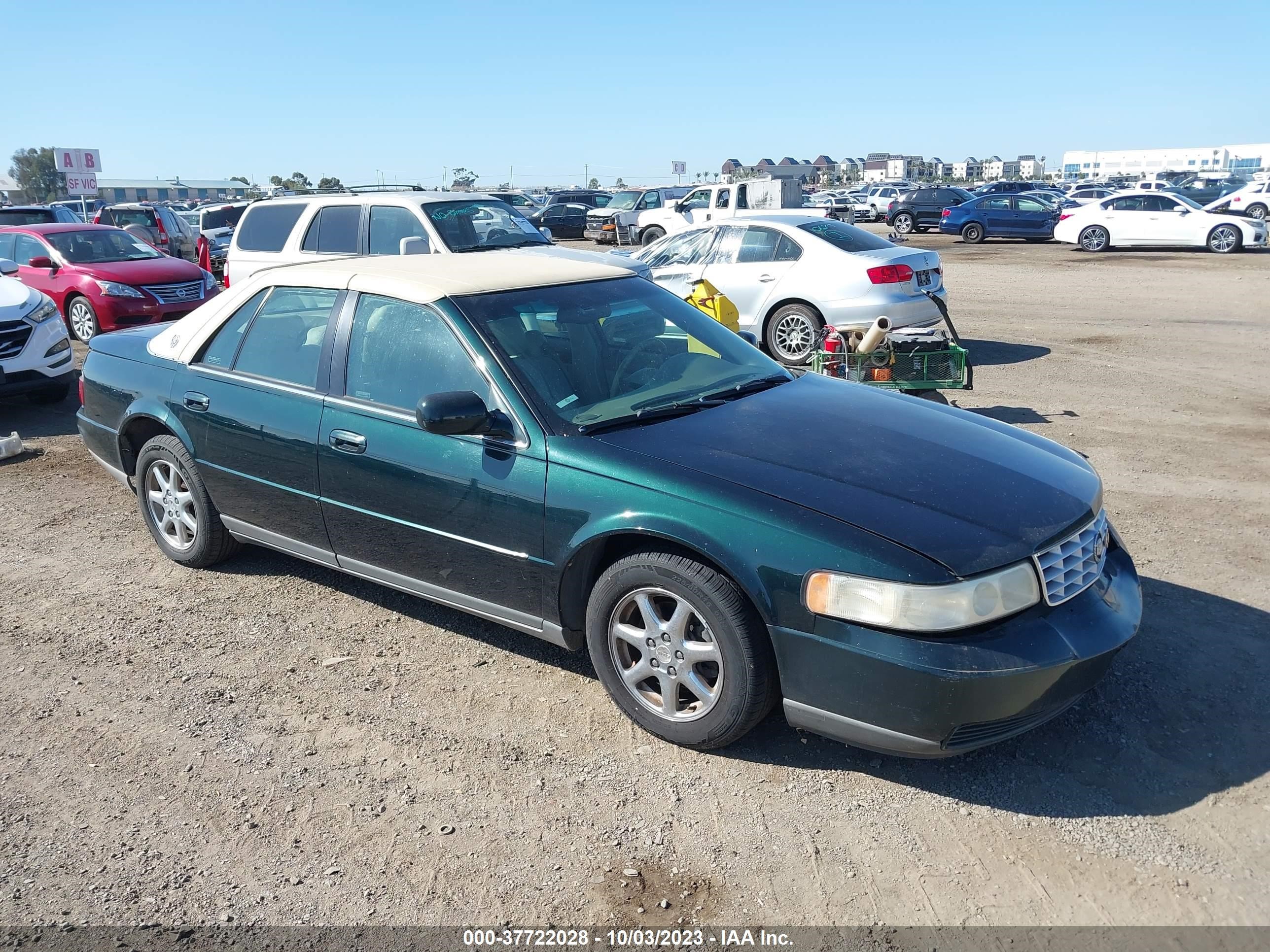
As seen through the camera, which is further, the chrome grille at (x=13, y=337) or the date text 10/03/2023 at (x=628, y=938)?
the chrome grille at (x=13, y=337)

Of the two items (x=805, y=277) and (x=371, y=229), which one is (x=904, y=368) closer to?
(x=805, y=277)

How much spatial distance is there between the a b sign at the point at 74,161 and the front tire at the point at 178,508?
36282mm

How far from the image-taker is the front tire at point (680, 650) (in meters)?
3.39

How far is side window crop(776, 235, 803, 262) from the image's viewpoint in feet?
34.1

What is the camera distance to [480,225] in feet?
36.7

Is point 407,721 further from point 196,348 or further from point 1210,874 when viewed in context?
point 1210,874

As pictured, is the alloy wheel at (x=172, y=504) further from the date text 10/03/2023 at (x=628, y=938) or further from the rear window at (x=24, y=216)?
the rear window at (x=24, y=216)

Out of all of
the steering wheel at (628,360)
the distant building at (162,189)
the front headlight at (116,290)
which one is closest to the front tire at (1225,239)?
the front headlight at (116,290)

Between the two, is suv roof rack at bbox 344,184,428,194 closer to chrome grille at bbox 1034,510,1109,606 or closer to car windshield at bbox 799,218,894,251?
car windshield at bbox 799,218,894,251

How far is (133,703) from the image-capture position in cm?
414

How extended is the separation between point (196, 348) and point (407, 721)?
2374 millimetres

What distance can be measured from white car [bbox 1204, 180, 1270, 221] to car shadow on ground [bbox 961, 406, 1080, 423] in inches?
1078

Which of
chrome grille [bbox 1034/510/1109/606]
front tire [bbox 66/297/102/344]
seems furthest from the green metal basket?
front tire [bbox 66/297/102/344]

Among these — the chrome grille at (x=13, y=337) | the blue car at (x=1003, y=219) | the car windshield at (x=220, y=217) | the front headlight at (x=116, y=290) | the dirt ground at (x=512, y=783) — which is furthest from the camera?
the blue car at (x=1003, y=219)
